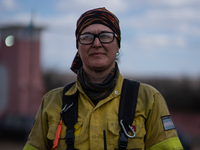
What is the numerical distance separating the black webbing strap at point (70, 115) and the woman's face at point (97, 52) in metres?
0.32

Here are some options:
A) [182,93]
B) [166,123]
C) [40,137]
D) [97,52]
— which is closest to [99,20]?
[97,52]

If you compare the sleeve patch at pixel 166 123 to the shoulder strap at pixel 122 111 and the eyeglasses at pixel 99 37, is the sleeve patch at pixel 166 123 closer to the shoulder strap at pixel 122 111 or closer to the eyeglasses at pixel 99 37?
the shoulder strap at pixel 122 111

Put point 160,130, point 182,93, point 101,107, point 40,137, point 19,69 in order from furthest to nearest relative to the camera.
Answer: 1. point 182,93
2. point 19,69
3. point 40,137
4. point 101,107
5. point 160,130

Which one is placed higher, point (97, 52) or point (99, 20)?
point (99, 20)

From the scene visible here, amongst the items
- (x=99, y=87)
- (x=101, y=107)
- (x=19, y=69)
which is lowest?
(x=19, y=69)

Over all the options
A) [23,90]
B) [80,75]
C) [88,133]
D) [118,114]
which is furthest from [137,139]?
[23,90]

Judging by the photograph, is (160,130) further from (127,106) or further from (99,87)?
(99,87)

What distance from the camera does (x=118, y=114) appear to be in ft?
6.88

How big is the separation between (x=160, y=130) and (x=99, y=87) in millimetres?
565

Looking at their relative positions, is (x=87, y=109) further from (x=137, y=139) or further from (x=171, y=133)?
(x=171, y=133)

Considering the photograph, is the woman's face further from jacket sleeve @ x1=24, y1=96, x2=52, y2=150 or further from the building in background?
the building in background

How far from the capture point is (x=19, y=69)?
15266 millimetres

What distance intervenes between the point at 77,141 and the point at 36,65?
14.3 metres

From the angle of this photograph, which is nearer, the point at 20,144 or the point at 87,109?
the point at 87,109
